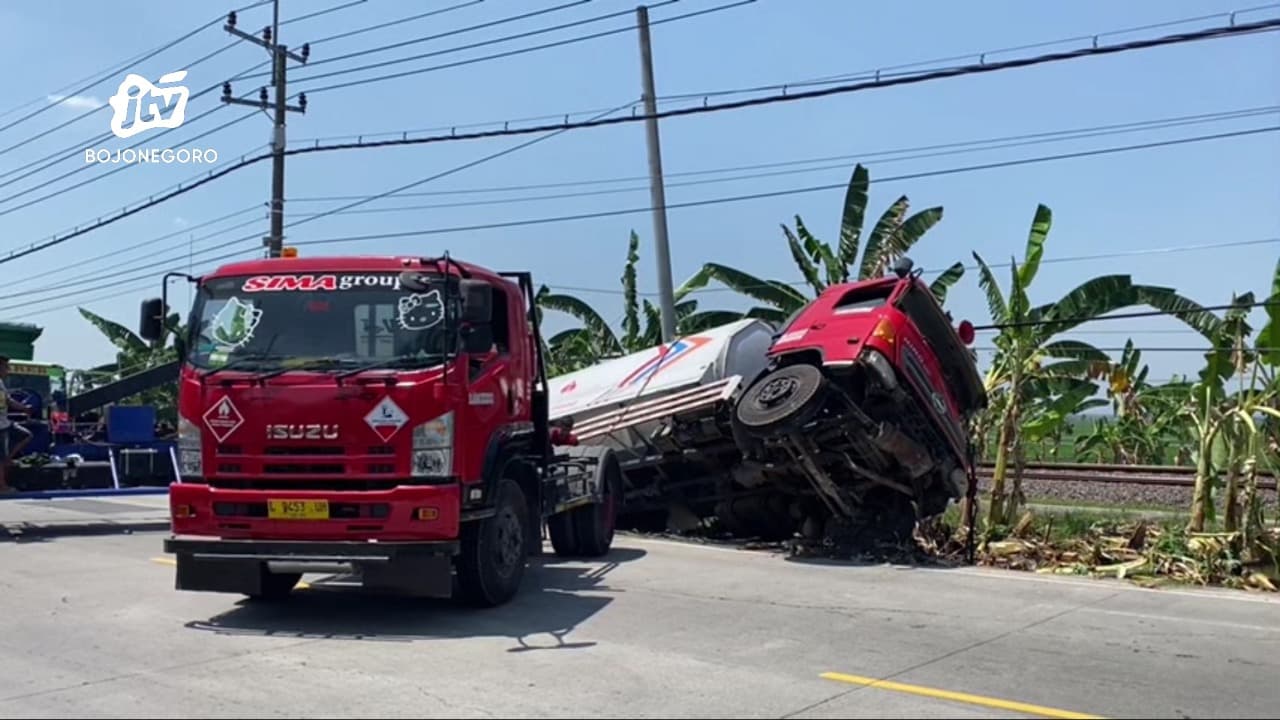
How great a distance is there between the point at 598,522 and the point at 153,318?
512 cm

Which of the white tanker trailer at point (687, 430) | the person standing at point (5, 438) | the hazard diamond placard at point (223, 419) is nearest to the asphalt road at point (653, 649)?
the hazard diamond placard at point (223, 419)

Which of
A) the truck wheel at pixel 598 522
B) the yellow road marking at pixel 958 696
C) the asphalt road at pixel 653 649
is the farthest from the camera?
the truck wheel at pixel 598 522

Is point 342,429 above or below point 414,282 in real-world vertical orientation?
below

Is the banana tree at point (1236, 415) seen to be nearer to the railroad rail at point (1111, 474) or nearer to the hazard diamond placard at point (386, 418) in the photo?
the railroad rail at point (1111, 474)

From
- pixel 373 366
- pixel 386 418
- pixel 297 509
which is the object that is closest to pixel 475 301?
→ pixel 373 366

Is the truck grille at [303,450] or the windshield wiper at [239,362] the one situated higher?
the windshield wiper at [239,362]

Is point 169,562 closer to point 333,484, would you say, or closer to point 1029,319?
point 333,484

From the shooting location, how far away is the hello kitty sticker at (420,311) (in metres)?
8.77

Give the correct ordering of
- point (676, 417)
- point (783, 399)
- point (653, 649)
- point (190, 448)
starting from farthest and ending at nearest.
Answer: point (676, 417) → point (783, 399) → point (190, 448) → point (653, 649)

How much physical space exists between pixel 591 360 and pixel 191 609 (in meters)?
16.2

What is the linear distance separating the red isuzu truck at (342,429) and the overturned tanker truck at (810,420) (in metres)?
4.33

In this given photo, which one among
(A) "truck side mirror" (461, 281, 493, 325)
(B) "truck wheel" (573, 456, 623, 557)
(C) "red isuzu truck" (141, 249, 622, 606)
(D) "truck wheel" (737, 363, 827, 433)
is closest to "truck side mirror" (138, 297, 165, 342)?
(C) "red isuzu truck" (141, 249, 622, 606)

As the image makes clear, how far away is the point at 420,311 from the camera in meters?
8.81

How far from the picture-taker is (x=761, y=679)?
7.09 meters
